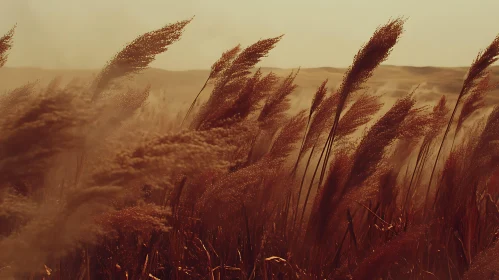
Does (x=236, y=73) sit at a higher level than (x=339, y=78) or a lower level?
higher

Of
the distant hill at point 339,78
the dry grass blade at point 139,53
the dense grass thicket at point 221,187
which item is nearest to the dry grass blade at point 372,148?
the dense grass thicket at point 221,187

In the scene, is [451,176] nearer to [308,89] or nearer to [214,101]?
[214,101]

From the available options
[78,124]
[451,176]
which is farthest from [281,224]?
[78,124]

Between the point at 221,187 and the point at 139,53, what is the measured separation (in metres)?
0.79

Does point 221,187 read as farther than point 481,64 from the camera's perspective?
No

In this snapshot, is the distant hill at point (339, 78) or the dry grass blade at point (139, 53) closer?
the dry grass blade at point (139, 53)

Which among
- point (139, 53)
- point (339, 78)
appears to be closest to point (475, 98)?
point (139, 53)

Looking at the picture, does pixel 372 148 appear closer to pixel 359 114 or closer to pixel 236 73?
pixel 359 114

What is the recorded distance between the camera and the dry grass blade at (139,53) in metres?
2.00

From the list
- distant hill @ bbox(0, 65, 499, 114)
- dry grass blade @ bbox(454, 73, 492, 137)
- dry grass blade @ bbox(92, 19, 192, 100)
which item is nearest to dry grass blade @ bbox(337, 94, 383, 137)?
dry grass blade @ bbox(92, 19, 192, 100)

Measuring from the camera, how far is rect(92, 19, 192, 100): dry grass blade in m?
2.00

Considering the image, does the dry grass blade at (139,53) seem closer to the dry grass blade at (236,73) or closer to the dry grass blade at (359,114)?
the dry grass blade at (236,73)

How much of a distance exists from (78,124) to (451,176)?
1.68 meters

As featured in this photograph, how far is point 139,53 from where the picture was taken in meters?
2.02
